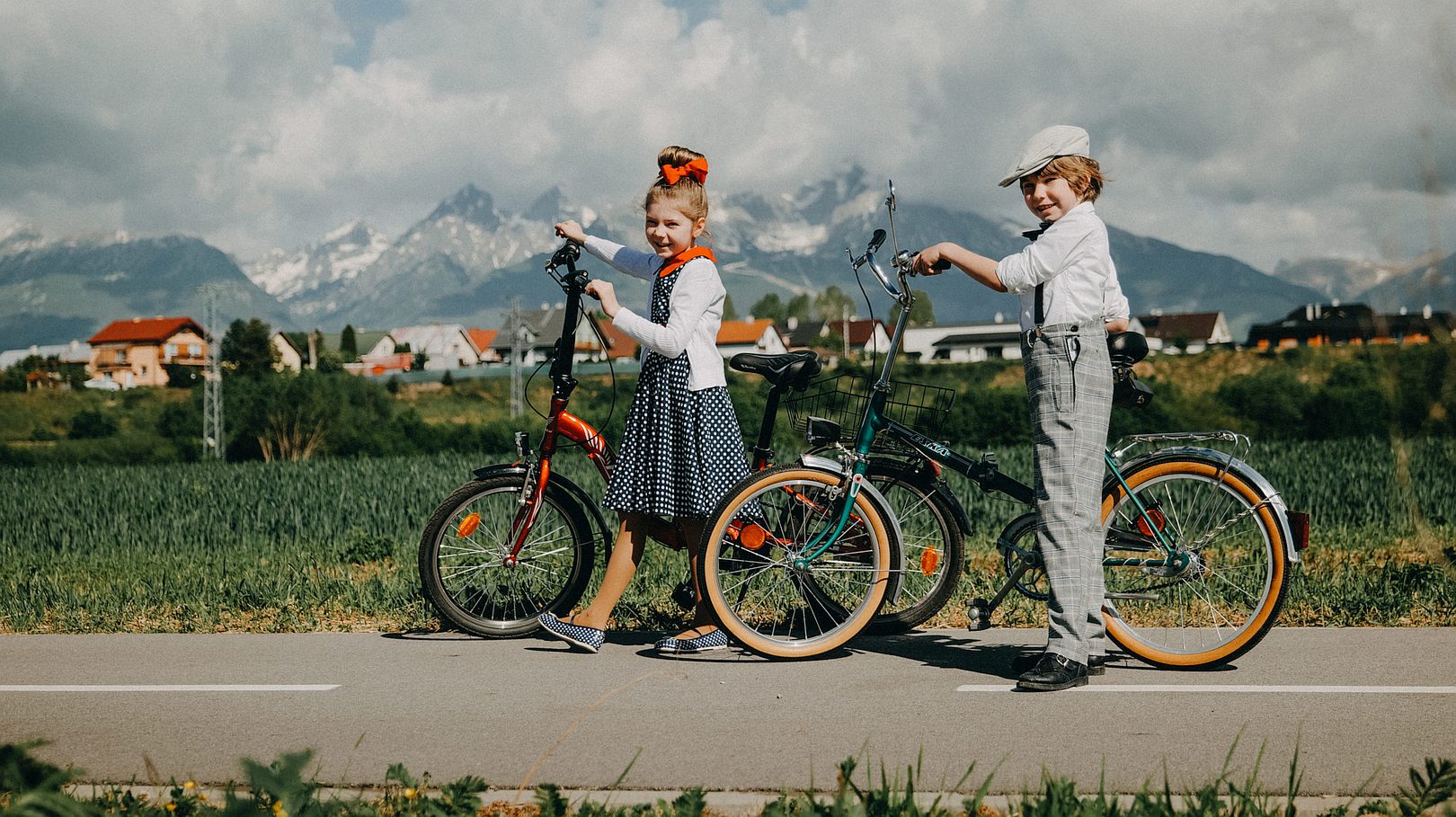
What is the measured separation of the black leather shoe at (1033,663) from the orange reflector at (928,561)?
0.59m

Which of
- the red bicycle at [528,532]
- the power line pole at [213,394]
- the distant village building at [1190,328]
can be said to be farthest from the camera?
the distant village building at [1190,328]

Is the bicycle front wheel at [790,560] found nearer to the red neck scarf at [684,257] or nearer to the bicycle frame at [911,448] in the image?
the bicycle frame at [911,448]

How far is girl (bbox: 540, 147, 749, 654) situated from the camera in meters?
4.89

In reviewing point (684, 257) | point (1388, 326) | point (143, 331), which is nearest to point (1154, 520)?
point (684, 257)

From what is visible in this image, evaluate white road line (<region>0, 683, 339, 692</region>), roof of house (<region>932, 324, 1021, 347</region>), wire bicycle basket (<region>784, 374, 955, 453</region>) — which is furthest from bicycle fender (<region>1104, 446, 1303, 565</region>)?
Answer: roof of house (<region>932, 324, 1021, 347</region>)

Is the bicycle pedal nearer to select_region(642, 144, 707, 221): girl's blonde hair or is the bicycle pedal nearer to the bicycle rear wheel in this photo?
the bicycle rear wheel

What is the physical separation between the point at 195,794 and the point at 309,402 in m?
68.2

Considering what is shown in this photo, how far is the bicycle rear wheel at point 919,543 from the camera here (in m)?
4.99

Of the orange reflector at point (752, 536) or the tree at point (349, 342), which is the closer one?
the orange reflector at point (752, 536)

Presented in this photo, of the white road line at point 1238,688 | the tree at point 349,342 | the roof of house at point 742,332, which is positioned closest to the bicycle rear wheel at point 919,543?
the white road line at point 1238,688

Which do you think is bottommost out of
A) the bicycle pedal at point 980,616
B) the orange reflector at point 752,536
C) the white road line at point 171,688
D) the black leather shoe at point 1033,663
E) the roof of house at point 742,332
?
the white road line at point 171,688

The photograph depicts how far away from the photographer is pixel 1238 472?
178 inches

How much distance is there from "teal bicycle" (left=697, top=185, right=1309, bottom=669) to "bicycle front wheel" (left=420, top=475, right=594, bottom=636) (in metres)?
0.84

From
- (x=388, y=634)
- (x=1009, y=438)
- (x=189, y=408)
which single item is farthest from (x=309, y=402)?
(x=388, y=634)
